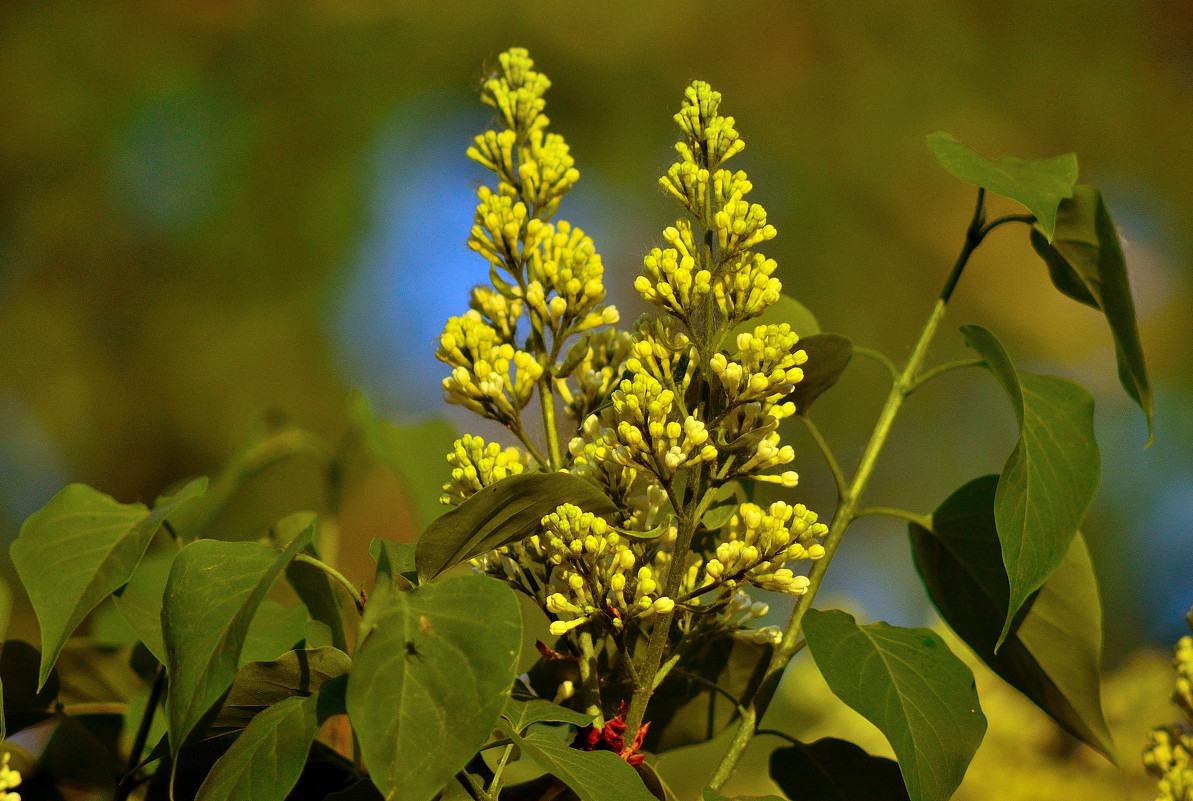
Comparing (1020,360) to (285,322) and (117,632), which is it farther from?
(117,632)

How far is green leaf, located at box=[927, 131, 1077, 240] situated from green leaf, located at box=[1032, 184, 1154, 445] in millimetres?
18

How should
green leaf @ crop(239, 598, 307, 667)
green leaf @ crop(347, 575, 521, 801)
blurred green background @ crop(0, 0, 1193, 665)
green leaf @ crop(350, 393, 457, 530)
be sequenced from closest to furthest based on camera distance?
green leaf @ crop(347, 575, 521, 801) → green leaf @ crop(239, 598, 307, 667) → green leaf @ crop(350, 393, 457, 530) → blurred green background @ crop(0, 0, 1193, 665)

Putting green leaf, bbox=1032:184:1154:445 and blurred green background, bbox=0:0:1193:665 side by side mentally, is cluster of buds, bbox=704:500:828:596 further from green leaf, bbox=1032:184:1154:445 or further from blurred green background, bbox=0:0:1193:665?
blurred green background, bbox=0:0:1193:665

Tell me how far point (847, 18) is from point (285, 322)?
3.33 feet

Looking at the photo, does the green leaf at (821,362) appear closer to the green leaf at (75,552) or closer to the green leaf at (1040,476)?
the green leaf at (1040,476)

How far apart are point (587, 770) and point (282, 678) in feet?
0.25

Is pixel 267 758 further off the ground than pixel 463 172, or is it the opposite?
pixel 463 172

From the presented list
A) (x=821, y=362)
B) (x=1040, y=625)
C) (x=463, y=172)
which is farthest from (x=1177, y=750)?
(x=463, y=172)

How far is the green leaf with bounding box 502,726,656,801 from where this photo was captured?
6.1 inches

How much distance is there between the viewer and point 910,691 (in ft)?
0.65

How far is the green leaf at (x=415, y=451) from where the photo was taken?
0.38m

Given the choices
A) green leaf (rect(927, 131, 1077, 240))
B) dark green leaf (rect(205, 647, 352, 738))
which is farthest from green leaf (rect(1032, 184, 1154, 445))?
dark green leaf (rect(205, 647, 352, 738))

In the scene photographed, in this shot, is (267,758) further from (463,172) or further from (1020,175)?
(463,172)

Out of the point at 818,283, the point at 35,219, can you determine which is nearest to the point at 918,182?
the point at 818,283
